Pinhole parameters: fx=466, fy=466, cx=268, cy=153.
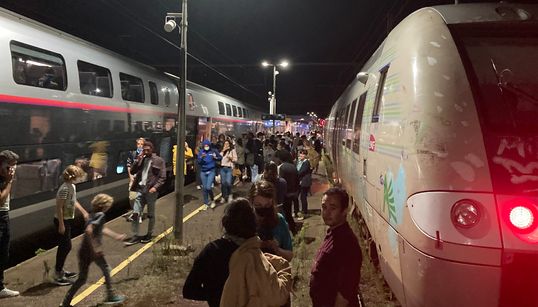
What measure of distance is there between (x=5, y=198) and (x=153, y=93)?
780 centimetres

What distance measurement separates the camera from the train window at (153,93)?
41.8 ft

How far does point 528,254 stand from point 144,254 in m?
5.94

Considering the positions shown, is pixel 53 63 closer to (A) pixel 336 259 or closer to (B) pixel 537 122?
(A) pixel 336 259

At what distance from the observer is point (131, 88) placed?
448 inches

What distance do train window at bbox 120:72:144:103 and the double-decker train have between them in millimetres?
8205

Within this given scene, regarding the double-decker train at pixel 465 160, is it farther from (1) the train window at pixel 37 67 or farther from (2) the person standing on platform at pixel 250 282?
(1) the train window at pixel 37 67

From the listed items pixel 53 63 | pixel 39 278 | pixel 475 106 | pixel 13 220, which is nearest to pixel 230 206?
pixel 475 106

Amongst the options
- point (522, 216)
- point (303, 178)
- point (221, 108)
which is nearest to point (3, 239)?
point (522, 216)

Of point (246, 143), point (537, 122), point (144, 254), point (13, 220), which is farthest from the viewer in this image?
point (246, 143)

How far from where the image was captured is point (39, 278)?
20.9 ft

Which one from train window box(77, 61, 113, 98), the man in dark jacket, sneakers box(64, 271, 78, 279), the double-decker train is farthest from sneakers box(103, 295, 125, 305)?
train window box(77, 61, 113, 98)

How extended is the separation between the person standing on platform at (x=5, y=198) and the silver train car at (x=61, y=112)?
4.58 feet

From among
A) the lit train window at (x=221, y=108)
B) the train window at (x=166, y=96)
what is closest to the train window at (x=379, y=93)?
the train window at (x=166, y=96)

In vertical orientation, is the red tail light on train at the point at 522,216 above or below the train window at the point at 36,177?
above
